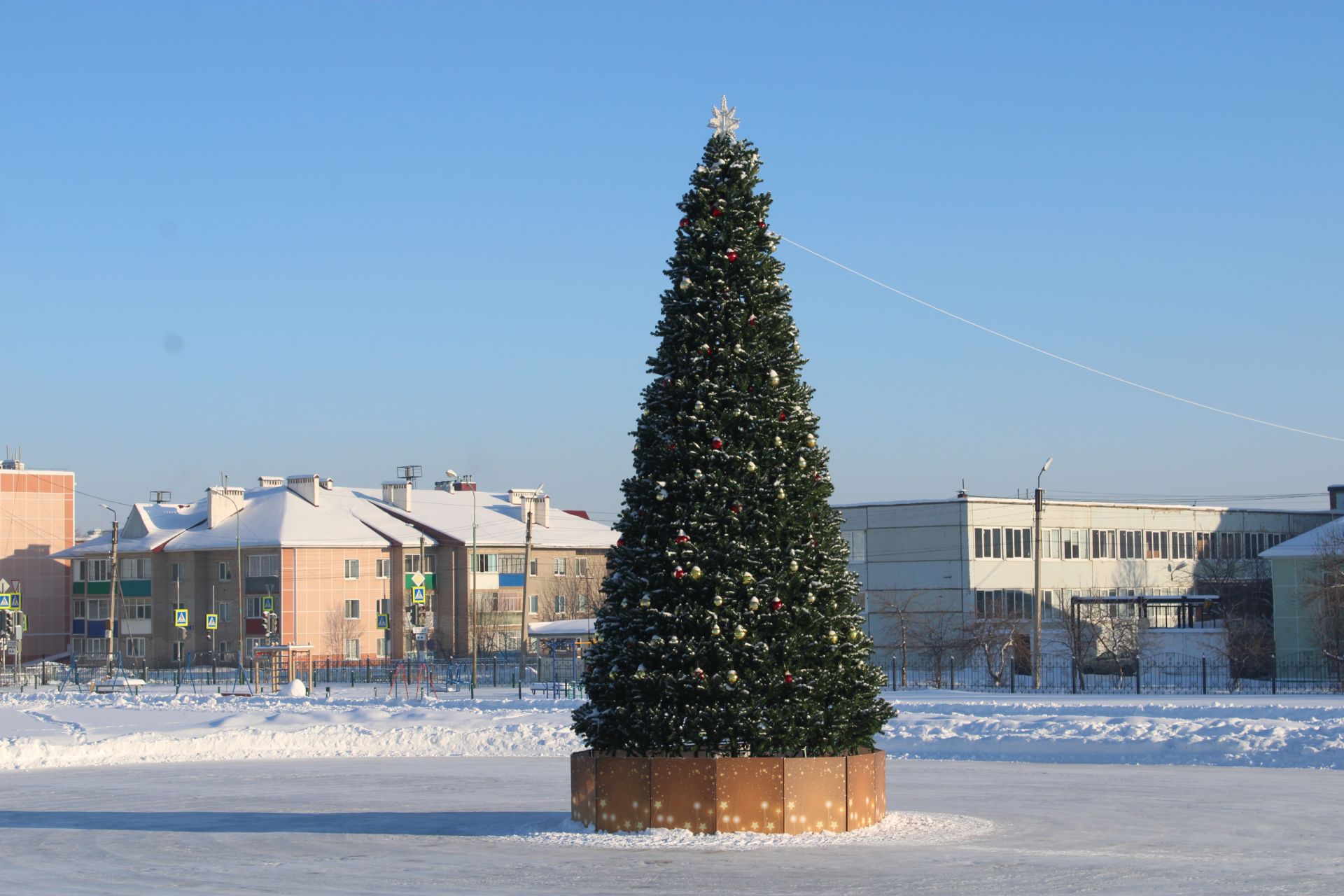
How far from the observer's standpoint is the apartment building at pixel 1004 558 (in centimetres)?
7169

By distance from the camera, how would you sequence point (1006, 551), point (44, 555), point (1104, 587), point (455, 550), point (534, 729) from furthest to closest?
point (44, 555), point (455, 550), point (1104, 587), point (1006, 551), point (534, 729)

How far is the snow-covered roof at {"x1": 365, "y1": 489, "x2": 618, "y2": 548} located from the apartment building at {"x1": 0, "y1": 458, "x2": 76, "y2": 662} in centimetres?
3071

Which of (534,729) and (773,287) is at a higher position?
(773,287)

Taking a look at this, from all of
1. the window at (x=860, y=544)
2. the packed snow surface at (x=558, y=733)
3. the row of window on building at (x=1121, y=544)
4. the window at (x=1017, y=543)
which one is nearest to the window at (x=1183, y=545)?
the row of window on building at (x=1121, y=544)

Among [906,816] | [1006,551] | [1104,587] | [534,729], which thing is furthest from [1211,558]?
[906,816]

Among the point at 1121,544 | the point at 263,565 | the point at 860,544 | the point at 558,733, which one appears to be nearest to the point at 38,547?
the point at 263,565

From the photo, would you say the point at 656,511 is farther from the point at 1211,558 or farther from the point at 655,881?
the point at 1211,558

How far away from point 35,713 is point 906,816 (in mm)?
30788

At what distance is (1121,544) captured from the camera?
79.5 metres

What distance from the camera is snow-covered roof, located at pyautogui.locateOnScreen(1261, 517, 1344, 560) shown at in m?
59.0

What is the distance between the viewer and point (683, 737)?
45.7ft

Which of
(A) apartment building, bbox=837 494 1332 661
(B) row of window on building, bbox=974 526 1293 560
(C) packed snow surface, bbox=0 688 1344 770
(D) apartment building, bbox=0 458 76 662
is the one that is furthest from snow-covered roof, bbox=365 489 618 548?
(C) packed snow surface, bbox=0 688 1344 770

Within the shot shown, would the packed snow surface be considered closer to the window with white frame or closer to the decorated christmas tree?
the decorated christmas tree

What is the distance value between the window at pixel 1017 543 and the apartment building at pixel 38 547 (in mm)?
71264
